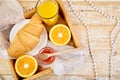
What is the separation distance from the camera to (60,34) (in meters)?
0.95

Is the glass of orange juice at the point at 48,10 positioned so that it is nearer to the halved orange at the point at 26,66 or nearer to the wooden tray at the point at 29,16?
the wooden tray at the point at 29,16

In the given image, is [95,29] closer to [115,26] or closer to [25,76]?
[115,26]

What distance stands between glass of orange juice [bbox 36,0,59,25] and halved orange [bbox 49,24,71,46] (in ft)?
0.09

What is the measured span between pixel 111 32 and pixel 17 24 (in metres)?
0.31

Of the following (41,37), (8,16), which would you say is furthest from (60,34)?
(8,16)

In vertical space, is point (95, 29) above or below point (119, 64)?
above

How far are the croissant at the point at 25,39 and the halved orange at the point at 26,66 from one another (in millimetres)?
21

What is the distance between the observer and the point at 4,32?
0.99 meters

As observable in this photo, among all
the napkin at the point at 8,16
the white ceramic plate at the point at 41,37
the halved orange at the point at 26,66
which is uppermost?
the napkin at the point at 8,16

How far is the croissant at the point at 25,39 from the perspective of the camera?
0.94 meters

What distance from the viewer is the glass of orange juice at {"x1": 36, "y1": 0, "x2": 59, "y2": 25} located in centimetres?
95

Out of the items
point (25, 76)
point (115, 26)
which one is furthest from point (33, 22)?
point (115, 26)

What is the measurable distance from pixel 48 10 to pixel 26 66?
0.19 m

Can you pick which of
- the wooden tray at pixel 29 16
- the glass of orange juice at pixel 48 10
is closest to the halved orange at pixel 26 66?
the wooden tray at pixel 29 16
